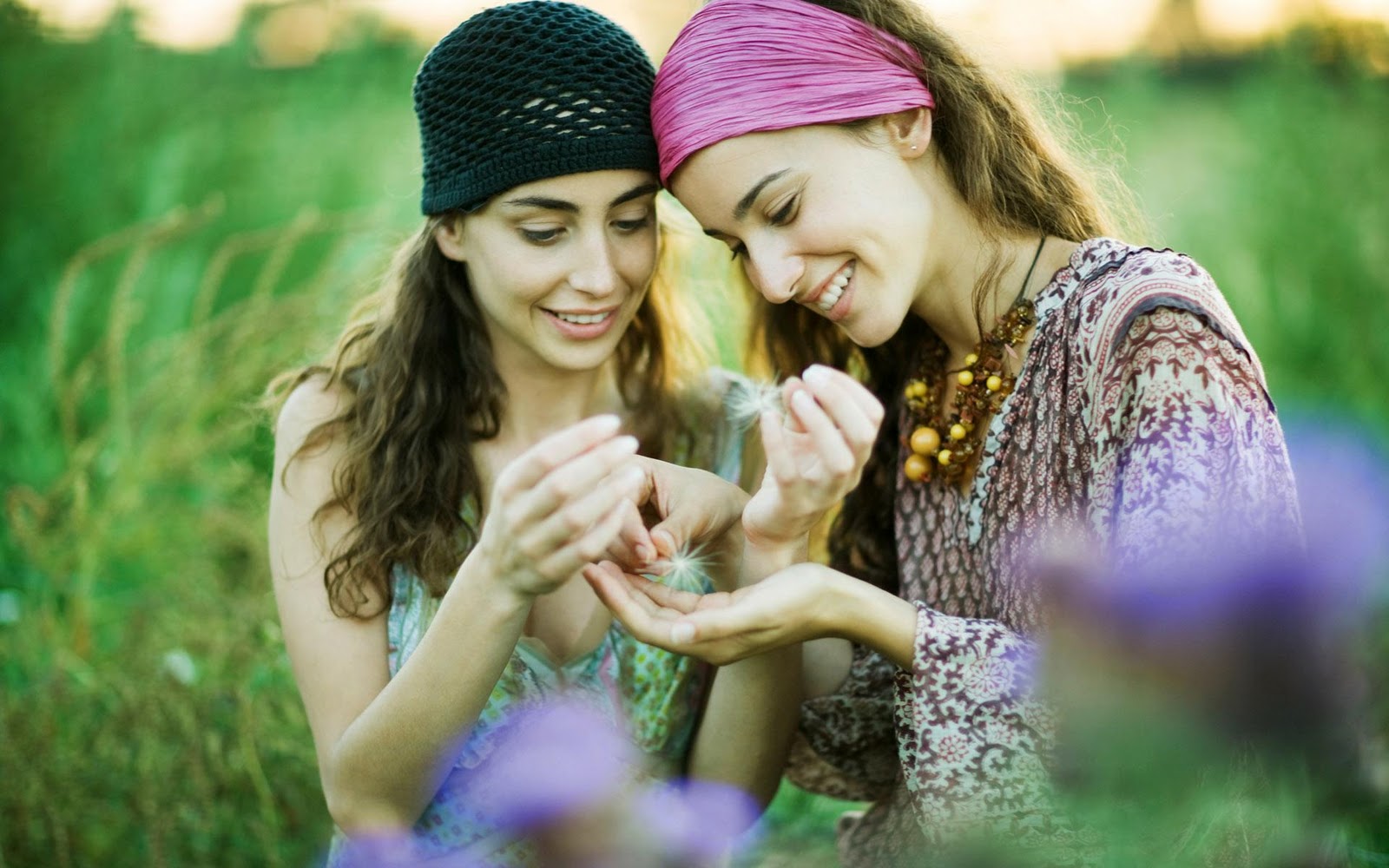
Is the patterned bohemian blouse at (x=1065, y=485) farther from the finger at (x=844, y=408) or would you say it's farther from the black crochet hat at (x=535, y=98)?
the black crochet hat at (x=535, y=98)

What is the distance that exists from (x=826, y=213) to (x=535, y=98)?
567mm

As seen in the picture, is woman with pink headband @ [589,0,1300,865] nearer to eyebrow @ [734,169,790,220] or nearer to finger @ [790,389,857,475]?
eyebrow @ [734,169,790,220]

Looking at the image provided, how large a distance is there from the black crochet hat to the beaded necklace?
69 cm

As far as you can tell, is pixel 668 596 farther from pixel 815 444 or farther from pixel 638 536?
pixel 815 444

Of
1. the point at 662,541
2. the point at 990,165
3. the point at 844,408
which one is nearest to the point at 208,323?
the point at 662,541

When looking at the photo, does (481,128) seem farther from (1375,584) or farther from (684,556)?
(1375,584)

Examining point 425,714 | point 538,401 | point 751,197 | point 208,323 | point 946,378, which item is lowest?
point 208,323

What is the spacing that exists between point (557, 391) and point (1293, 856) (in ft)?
6.98

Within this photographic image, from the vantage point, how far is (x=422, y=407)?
243 cm

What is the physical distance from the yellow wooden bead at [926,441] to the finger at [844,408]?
2.37ft


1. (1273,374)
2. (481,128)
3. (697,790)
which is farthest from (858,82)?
(1273,374)

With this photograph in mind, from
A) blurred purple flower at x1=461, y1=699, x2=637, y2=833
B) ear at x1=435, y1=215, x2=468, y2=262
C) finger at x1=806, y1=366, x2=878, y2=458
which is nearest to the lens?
blurred purple flower at x1=461, y1=699, x2=637, y2=833

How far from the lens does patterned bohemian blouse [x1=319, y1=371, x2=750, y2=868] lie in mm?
2291

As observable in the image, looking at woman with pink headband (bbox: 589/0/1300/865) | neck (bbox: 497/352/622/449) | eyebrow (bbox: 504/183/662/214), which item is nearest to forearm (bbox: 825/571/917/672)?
woman with pink headband (bbox: 589/0/1300/865)
